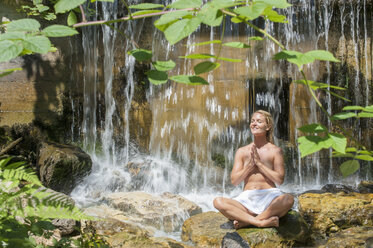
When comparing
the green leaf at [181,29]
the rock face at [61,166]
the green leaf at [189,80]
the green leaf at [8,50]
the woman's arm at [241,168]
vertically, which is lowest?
the rock face at [61,166]

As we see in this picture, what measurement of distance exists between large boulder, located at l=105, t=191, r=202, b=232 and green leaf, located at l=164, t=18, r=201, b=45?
415cm

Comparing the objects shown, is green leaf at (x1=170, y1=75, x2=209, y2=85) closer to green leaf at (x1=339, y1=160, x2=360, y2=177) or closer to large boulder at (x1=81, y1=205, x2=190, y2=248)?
green leaf at (x1=339, y1=160, x2=360, y2=177)

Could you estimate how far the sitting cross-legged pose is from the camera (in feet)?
12.7

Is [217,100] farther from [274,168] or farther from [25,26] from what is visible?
[25,26]

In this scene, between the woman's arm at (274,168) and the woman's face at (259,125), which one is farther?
the woman's face at (259,125)

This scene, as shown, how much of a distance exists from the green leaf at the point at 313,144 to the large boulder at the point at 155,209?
161 inches

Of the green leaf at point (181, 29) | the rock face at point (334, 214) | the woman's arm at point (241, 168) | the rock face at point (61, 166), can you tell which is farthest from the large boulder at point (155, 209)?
the green leaf at point (181, 29)

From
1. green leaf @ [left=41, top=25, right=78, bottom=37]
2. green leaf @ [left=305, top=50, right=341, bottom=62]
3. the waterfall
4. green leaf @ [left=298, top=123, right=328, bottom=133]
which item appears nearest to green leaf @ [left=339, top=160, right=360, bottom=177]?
green leaf @ [left=298, top=123, right=328, bottom=133]

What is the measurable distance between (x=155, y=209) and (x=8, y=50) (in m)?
4.54

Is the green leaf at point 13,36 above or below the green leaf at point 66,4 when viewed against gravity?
below

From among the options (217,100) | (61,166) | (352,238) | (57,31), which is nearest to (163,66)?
(57,31)

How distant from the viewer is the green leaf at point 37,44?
0.92 meters

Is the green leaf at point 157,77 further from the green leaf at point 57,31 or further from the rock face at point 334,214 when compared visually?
the rock face at point 334,214

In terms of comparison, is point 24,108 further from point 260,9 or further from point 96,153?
point 260,9
